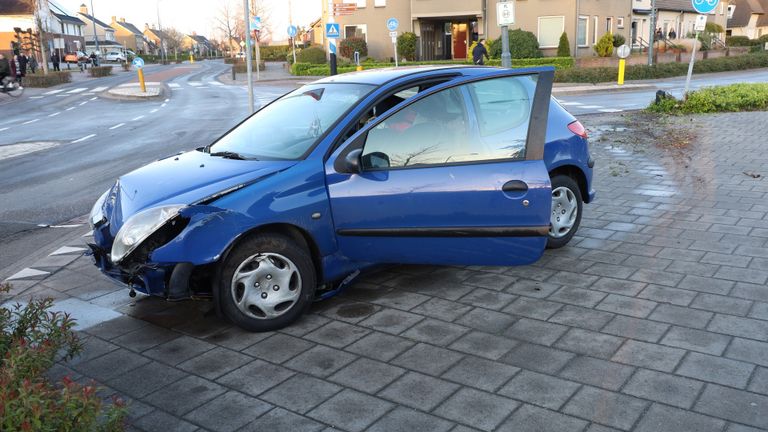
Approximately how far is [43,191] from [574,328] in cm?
879

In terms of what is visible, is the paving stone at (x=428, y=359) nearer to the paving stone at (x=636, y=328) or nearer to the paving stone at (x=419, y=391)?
the paving stone at (x=419, y=391)

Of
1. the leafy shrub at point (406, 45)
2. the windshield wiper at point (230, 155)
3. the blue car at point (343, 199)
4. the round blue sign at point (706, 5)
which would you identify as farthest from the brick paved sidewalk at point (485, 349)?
the leafy shrub at point (406, 45)

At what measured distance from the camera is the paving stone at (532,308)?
470 cm

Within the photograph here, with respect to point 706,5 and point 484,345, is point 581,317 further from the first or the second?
point 706,5

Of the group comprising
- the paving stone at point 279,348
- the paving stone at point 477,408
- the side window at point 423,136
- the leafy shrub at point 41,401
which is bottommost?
the paving stone at point 279,348

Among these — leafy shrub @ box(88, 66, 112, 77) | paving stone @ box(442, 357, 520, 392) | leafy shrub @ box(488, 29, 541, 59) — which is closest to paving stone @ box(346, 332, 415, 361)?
paving stone @ box(442, 357, 520, 392)

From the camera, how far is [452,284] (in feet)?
17.7

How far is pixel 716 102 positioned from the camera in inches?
621

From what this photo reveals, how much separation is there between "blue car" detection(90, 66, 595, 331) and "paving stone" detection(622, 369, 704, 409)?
1.42 meters

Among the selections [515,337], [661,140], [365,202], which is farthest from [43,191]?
[661,140]

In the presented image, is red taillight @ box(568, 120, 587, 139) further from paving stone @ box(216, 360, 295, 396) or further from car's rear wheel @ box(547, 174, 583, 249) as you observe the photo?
paving stone @ box(216, 360, 295, 396)

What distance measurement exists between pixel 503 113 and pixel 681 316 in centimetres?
191

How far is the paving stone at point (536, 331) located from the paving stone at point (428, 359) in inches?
19.5

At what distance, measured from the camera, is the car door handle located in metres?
4.85
